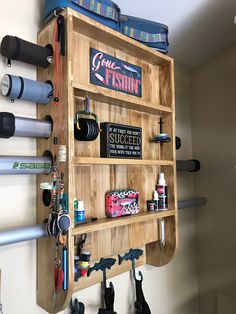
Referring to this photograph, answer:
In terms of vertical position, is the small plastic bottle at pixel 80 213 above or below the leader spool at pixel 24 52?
below

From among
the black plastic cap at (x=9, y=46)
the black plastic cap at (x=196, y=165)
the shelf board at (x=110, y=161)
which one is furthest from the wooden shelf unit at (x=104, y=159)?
the black plastic cap at (x=196, y=165)

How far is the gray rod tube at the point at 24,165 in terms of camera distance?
0.84m

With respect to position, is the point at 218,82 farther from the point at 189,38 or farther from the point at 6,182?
the point at 6,182

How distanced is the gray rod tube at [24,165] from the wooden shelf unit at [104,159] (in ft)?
0.16

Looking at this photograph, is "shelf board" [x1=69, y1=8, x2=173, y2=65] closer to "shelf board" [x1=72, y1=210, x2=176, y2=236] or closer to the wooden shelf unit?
the wooden shelf unit

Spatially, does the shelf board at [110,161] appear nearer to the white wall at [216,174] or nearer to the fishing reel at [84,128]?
the fishing reel at [84,128]

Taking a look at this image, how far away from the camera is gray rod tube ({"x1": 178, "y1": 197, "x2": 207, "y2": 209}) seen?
1.57 meters

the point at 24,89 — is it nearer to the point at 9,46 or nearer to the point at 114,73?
the point at 9,46

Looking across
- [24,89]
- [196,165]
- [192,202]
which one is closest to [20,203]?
[24,89]

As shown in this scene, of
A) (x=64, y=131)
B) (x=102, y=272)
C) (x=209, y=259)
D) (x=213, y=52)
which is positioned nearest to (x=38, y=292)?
(x=102, y=272)

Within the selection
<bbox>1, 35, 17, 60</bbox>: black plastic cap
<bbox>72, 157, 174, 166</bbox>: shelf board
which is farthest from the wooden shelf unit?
<bbox>1, 35, 17, 60</bbox>: black plastic cap

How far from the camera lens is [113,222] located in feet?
3.48

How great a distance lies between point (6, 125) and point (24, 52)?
0.86 ft

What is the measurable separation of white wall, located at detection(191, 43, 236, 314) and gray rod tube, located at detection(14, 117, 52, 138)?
1.20m
